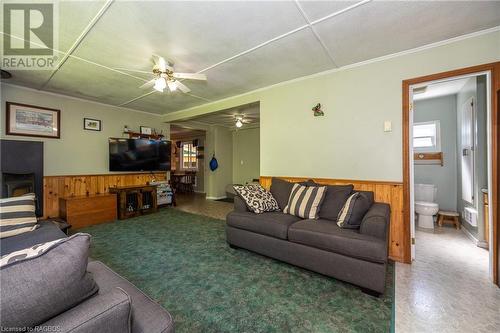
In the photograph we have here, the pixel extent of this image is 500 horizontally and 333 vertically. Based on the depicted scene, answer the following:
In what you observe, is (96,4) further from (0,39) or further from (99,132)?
(99,132)

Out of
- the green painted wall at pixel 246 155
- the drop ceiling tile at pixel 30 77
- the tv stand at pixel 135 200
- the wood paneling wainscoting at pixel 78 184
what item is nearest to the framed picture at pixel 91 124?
the drop ceiling tile at pixel 30 77

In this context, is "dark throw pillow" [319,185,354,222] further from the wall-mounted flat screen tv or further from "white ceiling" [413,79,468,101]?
the wall-mounted flat screen tv

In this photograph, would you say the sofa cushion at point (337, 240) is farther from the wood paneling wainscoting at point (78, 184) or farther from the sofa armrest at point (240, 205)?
the wood paneling wainscoting at point (78, 184)

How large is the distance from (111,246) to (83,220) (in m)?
1.49

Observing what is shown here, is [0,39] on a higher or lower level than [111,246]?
higher

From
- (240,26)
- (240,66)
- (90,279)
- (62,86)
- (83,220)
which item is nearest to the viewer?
(90,279)

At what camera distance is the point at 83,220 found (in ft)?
12.6

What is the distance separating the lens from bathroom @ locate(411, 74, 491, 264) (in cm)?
272

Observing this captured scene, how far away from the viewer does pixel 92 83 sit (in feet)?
11.2

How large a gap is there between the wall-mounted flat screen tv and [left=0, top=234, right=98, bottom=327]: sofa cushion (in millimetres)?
4402

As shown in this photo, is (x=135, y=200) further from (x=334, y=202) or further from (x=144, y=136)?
(x=334, y=202)

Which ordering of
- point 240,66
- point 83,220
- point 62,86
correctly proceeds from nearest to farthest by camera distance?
point 240,66 < point 62,86 < point 83,220

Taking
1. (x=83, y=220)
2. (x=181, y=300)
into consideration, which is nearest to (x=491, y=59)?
(x=181, y=300)

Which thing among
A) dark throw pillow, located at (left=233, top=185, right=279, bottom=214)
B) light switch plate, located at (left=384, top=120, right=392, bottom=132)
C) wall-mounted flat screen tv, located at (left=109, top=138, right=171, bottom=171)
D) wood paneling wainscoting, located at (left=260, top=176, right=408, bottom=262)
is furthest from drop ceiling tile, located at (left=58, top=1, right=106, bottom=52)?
wood paneling wainscoting, located at (left=260, top=176, right=408, bottom=262)
